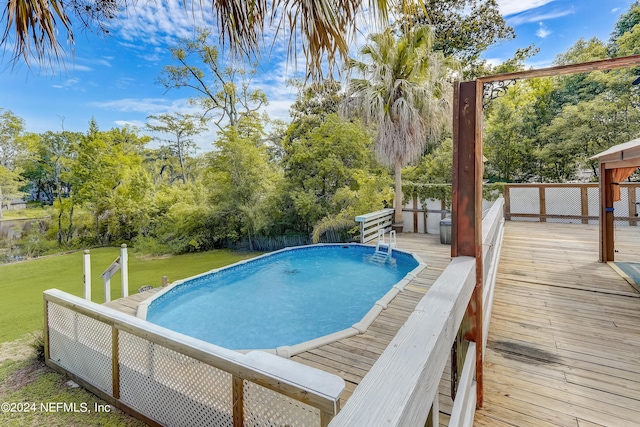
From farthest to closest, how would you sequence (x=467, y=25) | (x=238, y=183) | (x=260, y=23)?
(x=467, y=25) < (x=238, y=183) < (x=260, y=23)

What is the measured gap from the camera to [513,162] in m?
12.6

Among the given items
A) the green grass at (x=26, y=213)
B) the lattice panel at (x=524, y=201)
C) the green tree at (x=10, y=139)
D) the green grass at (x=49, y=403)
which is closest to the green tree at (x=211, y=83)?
the green tree at (x=10, y=139)

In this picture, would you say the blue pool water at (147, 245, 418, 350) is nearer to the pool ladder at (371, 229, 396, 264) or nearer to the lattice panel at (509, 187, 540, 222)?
the pool ladder at (371, 229, 396, 264)

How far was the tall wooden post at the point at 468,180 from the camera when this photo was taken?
58.0 inches

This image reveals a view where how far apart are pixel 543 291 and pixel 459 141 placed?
117 inches

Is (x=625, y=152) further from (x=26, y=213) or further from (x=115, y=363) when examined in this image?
(x=26, y=213)

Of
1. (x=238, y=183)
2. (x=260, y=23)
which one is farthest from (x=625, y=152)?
(x=238, y=183)

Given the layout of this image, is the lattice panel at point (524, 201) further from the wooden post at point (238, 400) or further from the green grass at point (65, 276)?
the wooden post at point (238, 400)

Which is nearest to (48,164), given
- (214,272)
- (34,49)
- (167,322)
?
(214,272)

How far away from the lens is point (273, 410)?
1.84 m

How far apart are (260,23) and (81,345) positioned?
387 cm

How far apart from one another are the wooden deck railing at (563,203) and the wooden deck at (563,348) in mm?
4464

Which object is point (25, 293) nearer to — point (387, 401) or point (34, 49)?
point (34, 49)

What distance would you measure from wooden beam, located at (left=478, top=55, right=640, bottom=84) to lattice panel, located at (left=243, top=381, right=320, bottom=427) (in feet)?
6.40
